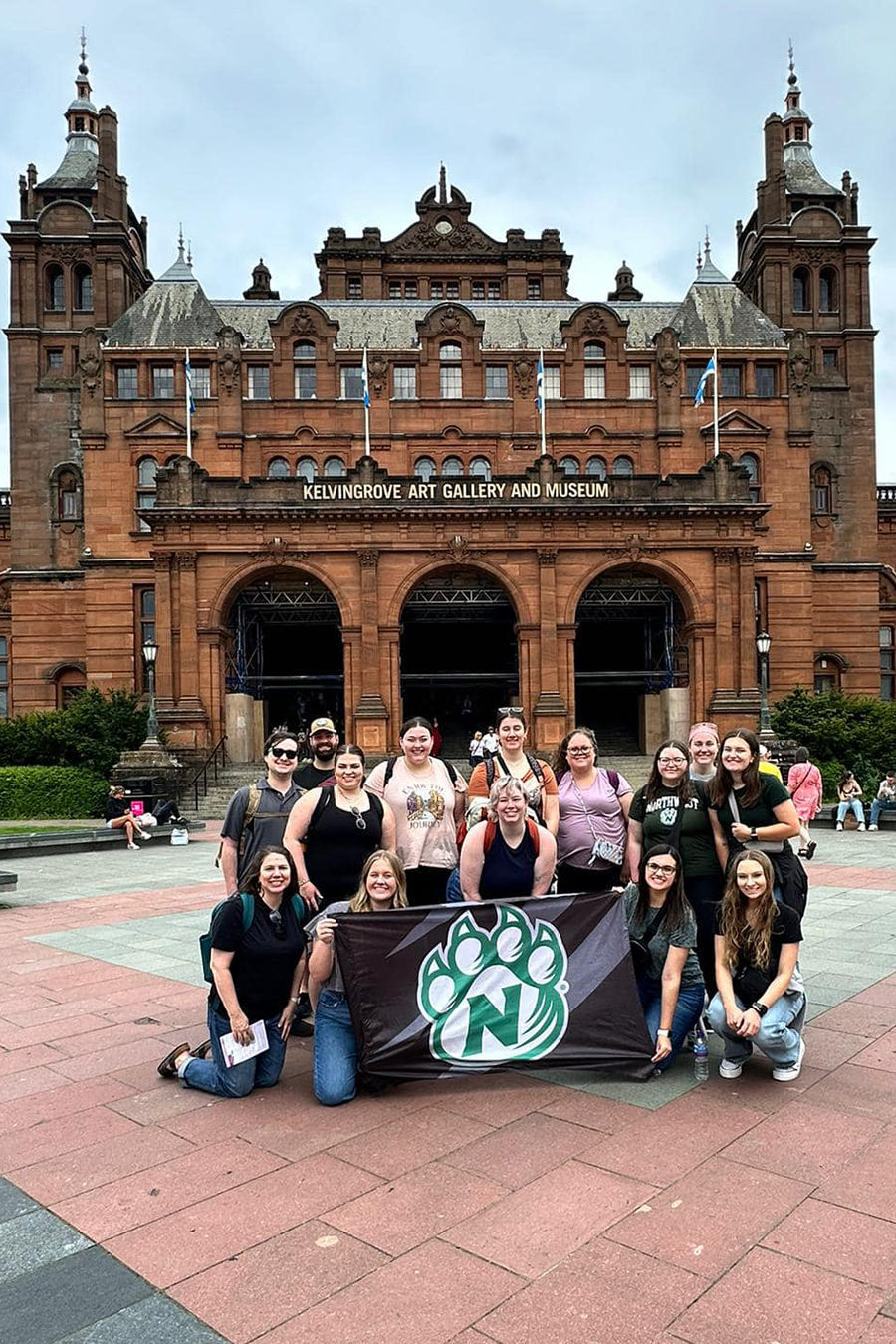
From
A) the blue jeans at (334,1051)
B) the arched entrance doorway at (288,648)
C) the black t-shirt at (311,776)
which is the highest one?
the arched entrance doorway at (288,648)

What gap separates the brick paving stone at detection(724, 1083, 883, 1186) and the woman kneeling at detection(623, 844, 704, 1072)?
→ 83 centimetres

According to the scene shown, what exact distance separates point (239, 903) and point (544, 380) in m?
38.4

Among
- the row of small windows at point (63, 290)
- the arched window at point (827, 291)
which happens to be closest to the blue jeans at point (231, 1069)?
the row of small windows at point (63, 290)

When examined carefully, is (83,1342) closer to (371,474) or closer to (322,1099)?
(322,1099)

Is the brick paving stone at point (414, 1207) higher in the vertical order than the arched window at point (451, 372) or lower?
Result: lower

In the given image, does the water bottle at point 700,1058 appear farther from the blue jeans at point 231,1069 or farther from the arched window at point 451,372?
the arched window at point 451,372

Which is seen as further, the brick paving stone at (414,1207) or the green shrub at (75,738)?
the green shrub at (75,738)

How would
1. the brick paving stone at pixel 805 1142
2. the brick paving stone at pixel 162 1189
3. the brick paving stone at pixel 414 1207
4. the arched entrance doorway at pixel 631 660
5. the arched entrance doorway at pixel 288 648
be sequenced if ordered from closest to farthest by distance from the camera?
1. the brick paving stone at pixel 414 1207
2. the brick paving stone at pixel 162 1189
3. the brick paving stone at pixel 805 1142
4. the arched entrance doorway at pixel 288 648
5. the arched entrance doorway at pixel 631 660

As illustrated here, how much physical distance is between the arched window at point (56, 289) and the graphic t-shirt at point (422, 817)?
145 ft

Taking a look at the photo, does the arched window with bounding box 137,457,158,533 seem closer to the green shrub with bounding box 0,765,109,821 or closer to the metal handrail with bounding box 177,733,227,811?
the metal handrail with bounding box 177,733,227,811

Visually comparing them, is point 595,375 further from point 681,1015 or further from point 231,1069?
point 231,1069

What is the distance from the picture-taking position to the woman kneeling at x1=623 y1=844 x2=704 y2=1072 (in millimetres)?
6141

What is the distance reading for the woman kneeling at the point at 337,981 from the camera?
18.9ft

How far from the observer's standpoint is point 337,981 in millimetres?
6047
